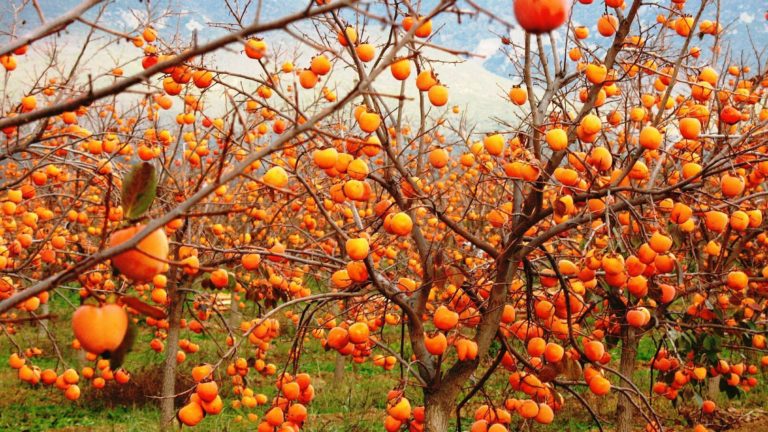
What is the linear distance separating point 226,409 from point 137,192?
269 inches

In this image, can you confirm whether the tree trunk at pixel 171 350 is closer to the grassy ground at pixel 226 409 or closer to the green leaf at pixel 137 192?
the grassy ground at pixel 226 409

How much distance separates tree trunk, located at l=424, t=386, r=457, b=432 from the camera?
3070mm

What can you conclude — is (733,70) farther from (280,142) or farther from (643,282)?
(280,142)

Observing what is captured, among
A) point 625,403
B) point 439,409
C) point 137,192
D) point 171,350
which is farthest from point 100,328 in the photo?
point 171,350

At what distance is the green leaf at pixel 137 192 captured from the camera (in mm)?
1150

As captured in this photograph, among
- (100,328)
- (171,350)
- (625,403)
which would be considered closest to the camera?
(100,328)

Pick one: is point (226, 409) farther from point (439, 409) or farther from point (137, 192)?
point (137, 192)

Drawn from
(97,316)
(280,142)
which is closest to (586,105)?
(280,142)

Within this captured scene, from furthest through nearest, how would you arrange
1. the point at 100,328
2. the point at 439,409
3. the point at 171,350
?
1. the point at 171,350
2. the point at 439,409
3. the point at 100,328

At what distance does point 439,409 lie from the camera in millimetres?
3096

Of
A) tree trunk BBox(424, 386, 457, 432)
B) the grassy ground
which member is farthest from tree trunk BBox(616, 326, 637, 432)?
tree trunk BBox(424, 386, 457, 432)

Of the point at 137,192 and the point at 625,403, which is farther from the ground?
the point at 625,403

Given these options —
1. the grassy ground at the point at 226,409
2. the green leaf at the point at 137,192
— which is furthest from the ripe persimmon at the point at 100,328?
the grassy ground at the point at 226,409

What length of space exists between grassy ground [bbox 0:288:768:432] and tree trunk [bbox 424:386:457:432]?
3.17m
